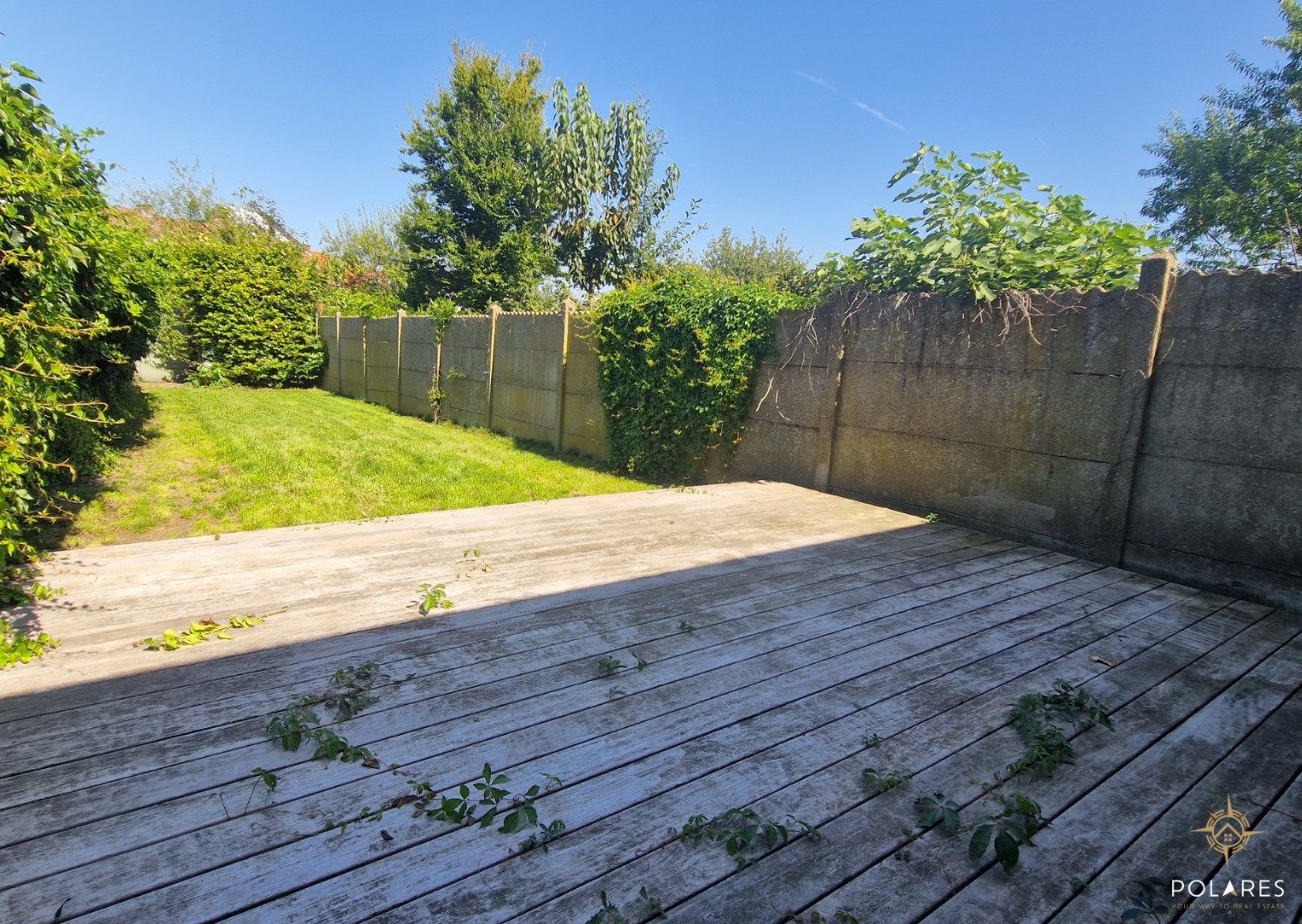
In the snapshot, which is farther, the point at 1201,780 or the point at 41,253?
the point at 41,253

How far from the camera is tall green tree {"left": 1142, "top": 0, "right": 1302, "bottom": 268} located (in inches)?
449

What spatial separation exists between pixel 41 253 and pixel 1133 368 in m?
4.72

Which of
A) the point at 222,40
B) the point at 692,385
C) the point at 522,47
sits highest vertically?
the point at 522,47

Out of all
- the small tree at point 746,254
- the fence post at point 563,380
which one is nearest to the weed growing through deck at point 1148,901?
the fence post at point 563,380

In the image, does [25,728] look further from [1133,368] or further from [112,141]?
[1133,368]

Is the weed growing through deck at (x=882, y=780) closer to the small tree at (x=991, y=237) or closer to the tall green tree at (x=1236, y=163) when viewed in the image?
the small tree at (x=991, y=237)

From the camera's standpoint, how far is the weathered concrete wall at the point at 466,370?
8.96 m

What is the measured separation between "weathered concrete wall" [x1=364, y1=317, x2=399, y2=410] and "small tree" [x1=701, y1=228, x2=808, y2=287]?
56.8 ft

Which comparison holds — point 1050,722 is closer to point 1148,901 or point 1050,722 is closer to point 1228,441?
point 1148,901

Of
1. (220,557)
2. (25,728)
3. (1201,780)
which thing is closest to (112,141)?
(220,557)

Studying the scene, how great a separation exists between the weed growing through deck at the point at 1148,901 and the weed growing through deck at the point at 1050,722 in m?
0.34

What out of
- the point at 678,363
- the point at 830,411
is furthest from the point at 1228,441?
the point at 678,363

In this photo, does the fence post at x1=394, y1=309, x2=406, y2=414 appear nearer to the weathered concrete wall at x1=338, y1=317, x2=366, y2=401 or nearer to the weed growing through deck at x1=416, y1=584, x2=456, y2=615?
the weathered concrete wall at x1=338, y1=317, x2=366, y2=401

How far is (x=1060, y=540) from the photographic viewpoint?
142 inches
